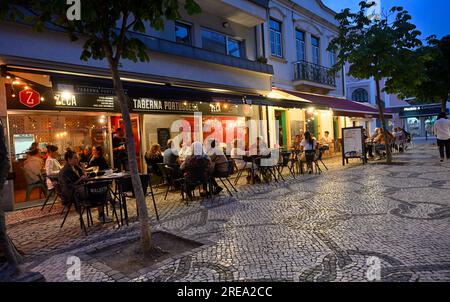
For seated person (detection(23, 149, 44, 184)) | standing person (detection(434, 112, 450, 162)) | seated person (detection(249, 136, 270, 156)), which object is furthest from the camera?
standing person (detection(434, 112, 450, 162))

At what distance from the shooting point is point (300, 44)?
→ 18.3 meters

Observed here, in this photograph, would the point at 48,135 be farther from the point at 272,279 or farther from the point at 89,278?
the point at 272,279

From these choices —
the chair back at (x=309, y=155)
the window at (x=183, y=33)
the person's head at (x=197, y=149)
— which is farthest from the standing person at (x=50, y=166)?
the chair back at (x=309, y=155)

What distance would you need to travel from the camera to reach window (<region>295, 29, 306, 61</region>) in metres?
18.1

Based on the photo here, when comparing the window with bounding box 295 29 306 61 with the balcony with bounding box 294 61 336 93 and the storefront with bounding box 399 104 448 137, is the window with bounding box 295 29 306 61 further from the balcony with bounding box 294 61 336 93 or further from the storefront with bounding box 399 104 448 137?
the storefront with bounding box 399 104 448 137

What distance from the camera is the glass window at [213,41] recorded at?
42.3ft

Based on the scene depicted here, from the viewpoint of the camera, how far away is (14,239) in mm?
5363

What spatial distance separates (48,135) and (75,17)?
5863mm

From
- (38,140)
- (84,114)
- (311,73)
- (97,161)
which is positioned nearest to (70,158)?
(97,161)

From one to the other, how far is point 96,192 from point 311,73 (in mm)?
15066

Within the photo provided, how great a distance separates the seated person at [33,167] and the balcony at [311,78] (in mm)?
12888

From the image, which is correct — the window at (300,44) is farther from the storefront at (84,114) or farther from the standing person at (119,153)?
the standing person at (119,153)

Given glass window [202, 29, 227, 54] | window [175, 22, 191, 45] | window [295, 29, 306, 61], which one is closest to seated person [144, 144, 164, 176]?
window [175, 22, 191, 45]
